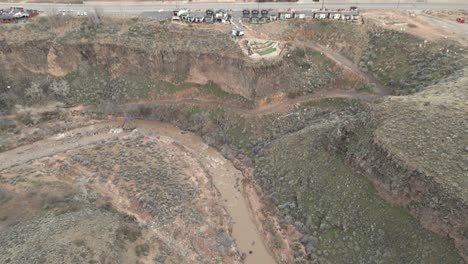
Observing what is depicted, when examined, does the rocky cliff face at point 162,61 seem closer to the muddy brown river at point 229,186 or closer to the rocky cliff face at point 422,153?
the muddy brown river at point 229,186

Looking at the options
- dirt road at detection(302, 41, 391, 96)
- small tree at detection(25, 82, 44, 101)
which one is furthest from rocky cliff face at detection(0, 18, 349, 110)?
small tree at detection(25, 82, 44, 101)

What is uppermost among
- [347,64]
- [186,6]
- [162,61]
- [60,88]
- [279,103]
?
[186,6]

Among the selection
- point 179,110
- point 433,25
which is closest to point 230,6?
point 179,110

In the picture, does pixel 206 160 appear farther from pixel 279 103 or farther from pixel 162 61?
pixel 162 61

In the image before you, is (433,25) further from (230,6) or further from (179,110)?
(179,110)

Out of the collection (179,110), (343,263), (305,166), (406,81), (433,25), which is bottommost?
(343,263)

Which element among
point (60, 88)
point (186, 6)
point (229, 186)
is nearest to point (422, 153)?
point (229, 186)
